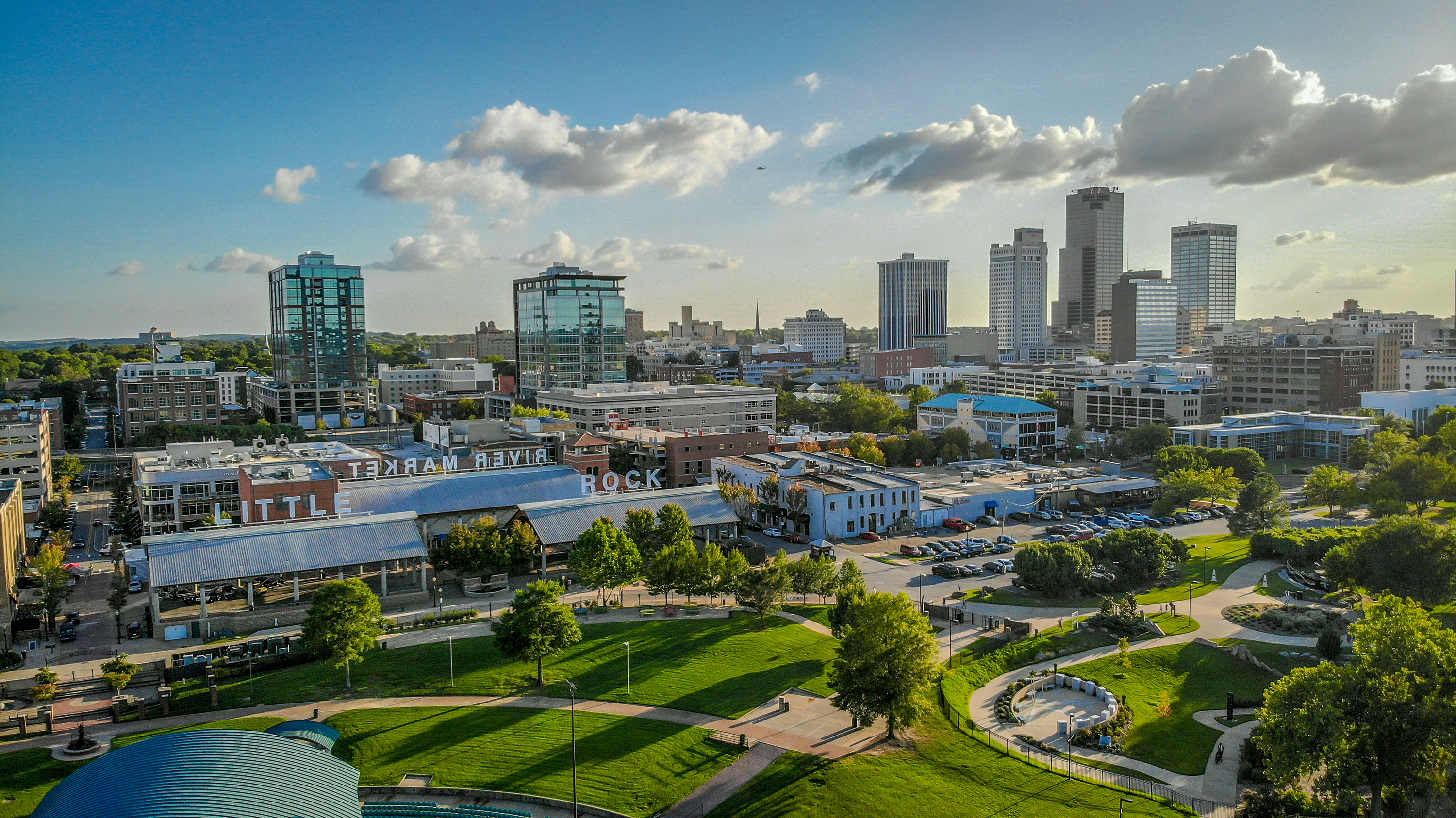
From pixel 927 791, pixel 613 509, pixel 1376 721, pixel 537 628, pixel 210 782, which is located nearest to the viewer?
pixel 210 782

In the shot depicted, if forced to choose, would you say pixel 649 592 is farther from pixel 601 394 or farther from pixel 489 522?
pixel 601 394

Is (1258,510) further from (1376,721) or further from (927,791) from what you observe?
(927,791)

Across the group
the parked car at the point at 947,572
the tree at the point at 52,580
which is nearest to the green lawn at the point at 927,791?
the parked car at the point at 947,572

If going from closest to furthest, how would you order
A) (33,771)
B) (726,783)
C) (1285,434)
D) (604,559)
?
(726,783), (33,771), (604,559), (1285,434)

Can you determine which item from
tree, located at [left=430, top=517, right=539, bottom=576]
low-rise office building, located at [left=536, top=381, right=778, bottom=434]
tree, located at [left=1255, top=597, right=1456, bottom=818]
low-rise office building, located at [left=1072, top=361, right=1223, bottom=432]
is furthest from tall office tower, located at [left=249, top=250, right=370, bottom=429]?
tree, located at [left=1255, top=597, right=1456, bottom=818]

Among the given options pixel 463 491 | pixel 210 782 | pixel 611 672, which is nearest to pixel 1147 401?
pixel 463 491

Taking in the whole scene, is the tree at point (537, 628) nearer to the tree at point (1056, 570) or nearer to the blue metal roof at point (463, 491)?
the blue metal roof at point (463, 491)
